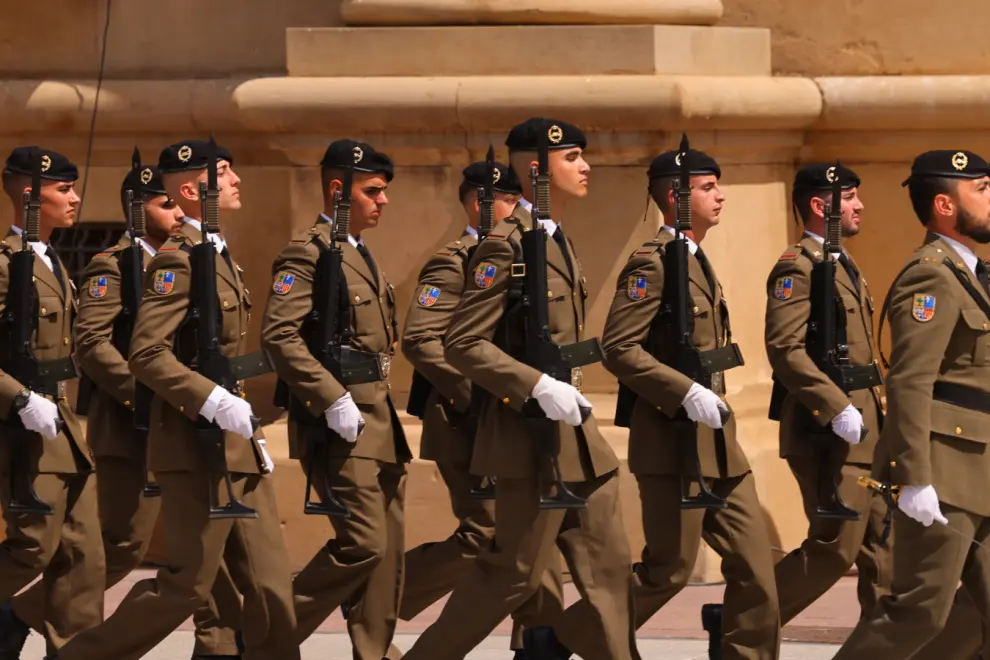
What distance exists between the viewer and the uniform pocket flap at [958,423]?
7.64 metres

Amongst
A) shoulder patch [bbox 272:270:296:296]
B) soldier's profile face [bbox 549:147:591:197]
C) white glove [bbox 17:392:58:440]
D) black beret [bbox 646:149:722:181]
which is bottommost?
white glove [bbox 17:392:58:440]

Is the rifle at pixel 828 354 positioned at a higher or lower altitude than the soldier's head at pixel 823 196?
lower

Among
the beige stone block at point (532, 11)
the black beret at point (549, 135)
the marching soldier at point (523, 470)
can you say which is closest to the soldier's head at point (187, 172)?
the black beret at point (549, 135)

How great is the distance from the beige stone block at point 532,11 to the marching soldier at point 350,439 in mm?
2281

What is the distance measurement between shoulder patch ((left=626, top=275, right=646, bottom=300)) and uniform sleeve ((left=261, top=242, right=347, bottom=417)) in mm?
1038

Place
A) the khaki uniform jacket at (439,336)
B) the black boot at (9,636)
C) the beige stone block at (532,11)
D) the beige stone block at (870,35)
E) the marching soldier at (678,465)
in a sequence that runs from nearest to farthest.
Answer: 1. the marching soldier at (678,465)
2. the black boot at (9,636)
3. the khaki uniform jacket at (439,336)
4. the beige stone block at (532,11)
5. the beige stone block at (870,35)

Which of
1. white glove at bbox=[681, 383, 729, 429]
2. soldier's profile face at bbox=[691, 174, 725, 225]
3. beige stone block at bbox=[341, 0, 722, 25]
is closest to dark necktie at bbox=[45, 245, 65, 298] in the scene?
soldier's profile face at bbox=[691, 174, 725, 225]

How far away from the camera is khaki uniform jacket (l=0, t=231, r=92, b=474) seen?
9195 millimetres

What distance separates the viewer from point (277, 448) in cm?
1153

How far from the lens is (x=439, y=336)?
9.55 metres

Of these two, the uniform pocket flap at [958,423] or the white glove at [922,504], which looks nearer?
the white glove at [922,504]

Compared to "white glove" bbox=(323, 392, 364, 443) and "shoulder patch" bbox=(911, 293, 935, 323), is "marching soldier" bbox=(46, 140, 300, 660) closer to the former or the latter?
"white glove" bbox=(323, 392, 364, 443)

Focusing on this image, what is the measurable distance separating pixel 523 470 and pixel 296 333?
1.22 m

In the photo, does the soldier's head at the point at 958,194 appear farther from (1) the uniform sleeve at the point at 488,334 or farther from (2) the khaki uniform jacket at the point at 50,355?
(2) the khaki uniform jacket at the point at 50,355
